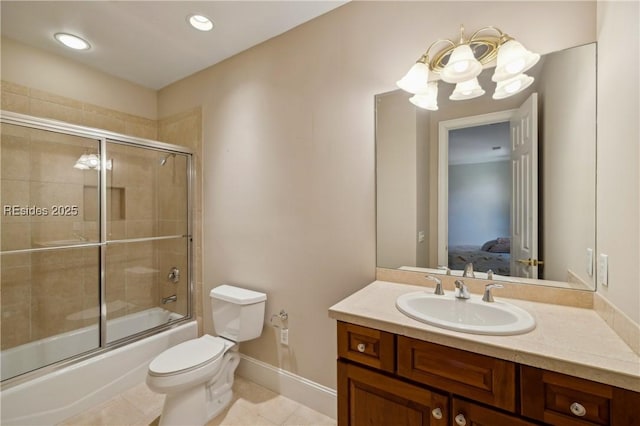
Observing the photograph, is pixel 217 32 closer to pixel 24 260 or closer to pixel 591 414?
pixel 24 260

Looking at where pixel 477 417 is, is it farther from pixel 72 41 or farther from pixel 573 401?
pixel 72 41

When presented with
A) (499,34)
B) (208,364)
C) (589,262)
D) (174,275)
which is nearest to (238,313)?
(208,364)

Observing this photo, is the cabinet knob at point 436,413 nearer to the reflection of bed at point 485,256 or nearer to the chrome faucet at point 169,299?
the reflection of bed at point 485,256

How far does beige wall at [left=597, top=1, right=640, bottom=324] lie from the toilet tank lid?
1788 millimetres

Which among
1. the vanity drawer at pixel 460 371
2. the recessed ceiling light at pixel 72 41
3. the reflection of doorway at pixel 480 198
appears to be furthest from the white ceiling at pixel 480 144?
the recessed ceiling light at pixel 72 41

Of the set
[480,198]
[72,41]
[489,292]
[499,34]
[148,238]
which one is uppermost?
[72,41]

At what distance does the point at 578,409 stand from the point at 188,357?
178 centimetres

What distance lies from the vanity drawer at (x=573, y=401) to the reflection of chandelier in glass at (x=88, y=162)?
8.99 ft

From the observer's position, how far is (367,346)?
112cm

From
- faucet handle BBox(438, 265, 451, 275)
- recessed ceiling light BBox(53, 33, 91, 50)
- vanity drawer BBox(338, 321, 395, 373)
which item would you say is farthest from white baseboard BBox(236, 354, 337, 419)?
recessed ceiling light BBox(53, 33, 91, 50)

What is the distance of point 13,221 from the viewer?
75.6 inches

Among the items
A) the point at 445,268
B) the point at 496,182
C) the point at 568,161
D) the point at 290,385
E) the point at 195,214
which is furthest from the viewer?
the point at 195,214

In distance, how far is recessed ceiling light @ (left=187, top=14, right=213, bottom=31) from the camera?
1792mm

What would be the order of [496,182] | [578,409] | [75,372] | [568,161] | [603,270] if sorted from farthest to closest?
1. [75,372]
2. [496,182]
3. [568,161]
4. [603,270]
5. [578,409]
